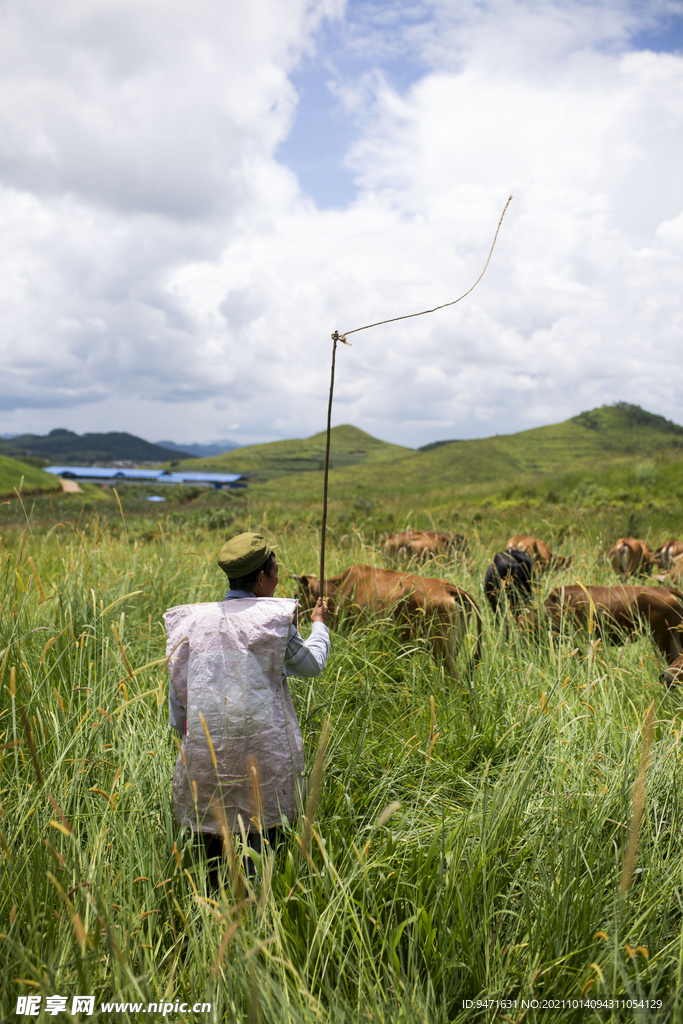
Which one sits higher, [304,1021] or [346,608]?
[346,608]

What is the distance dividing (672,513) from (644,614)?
1127 centimetres

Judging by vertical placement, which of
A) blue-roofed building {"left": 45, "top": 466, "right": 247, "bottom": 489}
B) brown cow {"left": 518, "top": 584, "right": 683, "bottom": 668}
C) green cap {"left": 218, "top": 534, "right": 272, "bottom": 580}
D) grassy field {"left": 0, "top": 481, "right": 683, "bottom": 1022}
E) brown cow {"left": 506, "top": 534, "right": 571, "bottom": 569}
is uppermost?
green cap {"left": 218, "top": 534, "right": 272, "bottom": 580}

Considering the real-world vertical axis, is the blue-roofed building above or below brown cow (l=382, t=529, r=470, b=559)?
below

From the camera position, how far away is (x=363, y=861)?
1802 millimetres

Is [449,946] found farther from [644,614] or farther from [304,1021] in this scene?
[644,614]

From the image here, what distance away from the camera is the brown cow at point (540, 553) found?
6676mm

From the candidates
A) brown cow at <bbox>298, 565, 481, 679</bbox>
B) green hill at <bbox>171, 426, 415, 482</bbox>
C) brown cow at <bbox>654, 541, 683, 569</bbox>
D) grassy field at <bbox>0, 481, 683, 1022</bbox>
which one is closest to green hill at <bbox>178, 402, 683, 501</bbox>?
green hill at <bbox>171, 426, 415, 482</bbox>

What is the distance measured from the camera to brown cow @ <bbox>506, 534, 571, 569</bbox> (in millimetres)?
6676

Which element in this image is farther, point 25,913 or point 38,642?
point 38,642

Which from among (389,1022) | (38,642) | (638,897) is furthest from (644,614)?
(38,642)

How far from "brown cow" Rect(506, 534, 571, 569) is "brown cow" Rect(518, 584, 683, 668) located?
56.9 inches

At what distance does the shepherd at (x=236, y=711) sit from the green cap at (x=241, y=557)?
134 millimetres

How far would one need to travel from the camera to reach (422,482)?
73.8 m

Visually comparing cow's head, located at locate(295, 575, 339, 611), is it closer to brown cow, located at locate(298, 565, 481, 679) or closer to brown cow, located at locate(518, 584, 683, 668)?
brown cow, located at locate(298, 565, 481, 679)
